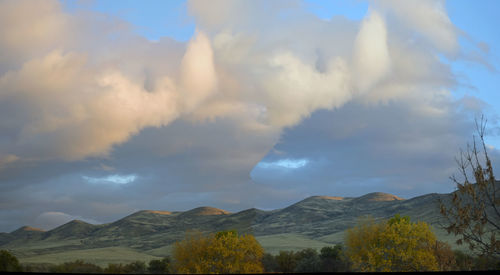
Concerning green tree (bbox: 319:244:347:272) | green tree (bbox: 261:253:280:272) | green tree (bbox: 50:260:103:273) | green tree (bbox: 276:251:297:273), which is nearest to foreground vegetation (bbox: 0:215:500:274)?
green tree (bbox: 50:260:103:273)

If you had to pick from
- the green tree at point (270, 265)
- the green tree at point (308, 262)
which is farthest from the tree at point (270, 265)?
the green tree at point (308, 262)

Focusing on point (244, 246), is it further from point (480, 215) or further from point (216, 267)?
point (480, 215)

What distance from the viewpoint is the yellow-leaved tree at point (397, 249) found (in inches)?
2093

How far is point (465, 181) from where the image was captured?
2359cm

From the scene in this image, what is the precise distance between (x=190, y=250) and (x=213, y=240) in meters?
3.21

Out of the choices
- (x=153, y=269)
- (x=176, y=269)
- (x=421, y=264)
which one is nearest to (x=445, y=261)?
(x=421, y=264)

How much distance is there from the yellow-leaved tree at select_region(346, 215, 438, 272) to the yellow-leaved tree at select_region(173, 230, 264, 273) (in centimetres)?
1466

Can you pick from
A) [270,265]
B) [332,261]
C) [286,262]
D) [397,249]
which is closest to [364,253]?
[397,249]

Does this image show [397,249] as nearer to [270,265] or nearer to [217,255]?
[217,255]

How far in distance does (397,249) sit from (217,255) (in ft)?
76.1

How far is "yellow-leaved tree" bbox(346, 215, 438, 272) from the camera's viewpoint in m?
53.2

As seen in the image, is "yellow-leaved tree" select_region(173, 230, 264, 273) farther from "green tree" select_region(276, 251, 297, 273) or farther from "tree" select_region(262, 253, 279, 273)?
"green tree" select_region(276, 251, 297, 273)

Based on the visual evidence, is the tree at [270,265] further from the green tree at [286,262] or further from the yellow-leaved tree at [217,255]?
the yellow-leaved tree at [217,255]

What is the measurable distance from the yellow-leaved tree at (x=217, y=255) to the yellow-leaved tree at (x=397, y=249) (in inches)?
577
